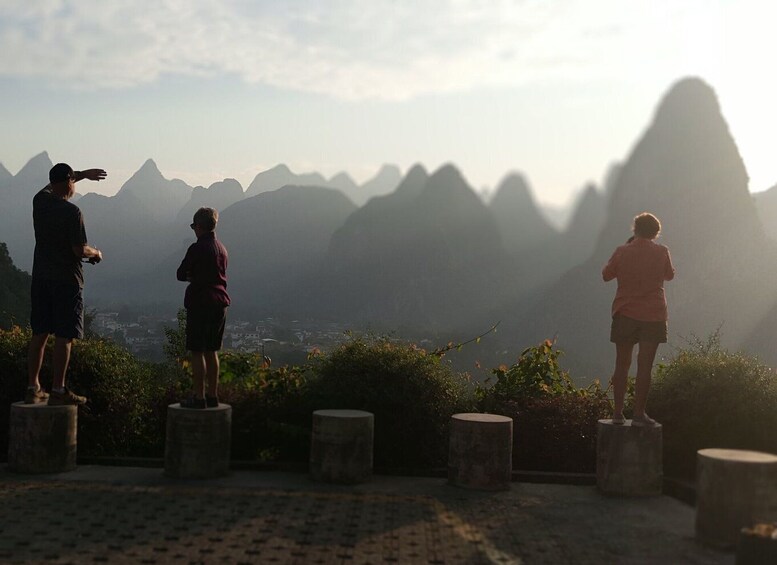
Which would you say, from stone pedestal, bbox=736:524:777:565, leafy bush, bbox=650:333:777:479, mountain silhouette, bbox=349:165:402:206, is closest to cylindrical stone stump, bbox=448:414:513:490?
leafy bush, bbox=650:333:777:479

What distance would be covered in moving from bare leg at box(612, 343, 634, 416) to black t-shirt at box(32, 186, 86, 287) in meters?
5.35

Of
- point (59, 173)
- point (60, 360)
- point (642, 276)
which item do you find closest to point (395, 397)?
point (642, 276)

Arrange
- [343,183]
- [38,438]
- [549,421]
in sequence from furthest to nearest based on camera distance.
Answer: [343,183], [549,421], [38,438]

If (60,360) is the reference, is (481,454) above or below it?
below

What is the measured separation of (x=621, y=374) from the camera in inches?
329

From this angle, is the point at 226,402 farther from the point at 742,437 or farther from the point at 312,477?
the point at 742,437

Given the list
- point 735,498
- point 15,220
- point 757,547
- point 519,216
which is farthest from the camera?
point 15,220

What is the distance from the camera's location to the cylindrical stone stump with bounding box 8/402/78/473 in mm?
7957

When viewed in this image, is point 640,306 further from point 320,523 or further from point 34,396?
point 34,396

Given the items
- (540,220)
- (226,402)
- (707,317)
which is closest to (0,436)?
(226,402)

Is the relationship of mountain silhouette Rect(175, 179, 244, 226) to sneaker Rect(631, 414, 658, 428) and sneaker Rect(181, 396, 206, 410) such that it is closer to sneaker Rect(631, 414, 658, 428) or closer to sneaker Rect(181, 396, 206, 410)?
sneaker Rect(181, 396, 206, 410)

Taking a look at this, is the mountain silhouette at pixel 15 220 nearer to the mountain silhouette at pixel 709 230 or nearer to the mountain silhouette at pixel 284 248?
the mountain silhouette at pixel 284 248

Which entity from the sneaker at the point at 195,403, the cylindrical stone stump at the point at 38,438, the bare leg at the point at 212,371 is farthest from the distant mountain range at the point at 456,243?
the cylindrical stone stump at the point at 38,438

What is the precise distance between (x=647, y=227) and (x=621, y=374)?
149cm
